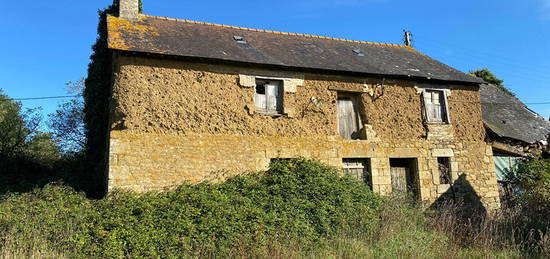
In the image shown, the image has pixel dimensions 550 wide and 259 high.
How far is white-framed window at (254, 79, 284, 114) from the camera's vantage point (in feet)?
35.1

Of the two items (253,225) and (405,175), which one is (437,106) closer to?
(405,175)

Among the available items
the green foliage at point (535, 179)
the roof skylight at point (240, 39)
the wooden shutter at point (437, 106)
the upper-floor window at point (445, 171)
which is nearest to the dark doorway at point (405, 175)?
the upper-floor window at point (445, 171)

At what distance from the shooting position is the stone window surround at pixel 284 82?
34.4ft

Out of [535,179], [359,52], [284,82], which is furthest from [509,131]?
[284,82]

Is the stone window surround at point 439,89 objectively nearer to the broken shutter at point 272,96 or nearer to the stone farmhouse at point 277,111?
the stone farmhouse at point 277,111

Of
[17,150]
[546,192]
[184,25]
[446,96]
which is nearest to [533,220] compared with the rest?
[546,192]

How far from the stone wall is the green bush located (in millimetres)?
588

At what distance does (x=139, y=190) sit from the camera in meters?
8.95

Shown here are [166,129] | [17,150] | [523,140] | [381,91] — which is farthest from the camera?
[17,150]

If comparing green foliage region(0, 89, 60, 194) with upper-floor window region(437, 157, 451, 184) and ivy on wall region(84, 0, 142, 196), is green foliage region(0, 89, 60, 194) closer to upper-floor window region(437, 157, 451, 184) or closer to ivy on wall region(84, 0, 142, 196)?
ivy on wall region(84, 0, 142, 196)

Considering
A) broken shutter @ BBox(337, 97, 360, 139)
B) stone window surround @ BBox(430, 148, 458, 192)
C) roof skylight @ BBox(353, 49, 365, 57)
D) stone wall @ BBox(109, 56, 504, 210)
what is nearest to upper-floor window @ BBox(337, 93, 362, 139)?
broken shutter @ BBox(337, 97, 360, 139)

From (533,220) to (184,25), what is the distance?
1077 cm

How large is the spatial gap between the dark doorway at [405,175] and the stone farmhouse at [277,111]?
0.10 feet

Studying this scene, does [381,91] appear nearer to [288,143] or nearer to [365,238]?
[288,143]
